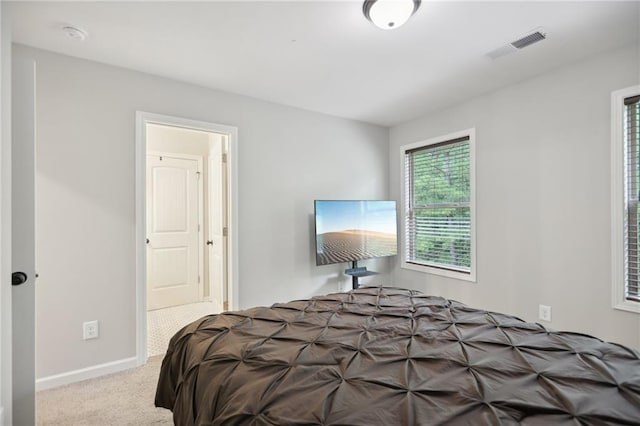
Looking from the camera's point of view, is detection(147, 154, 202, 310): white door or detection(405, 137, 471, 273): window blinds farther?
detection(147, 154, 202, 310): white door

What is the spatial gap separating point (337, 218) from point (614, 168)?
2.38 metres

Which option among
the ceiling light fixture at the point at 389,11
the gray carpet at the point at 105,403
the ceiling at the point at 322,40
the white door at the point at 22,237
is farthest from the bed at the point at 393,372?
the ceiling at the point at 322,40

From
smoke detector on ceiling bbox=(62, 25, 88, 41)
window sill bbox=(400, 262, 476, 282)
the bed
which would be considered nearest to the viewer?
the bed

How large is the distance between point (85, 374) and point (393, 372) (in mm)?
2576

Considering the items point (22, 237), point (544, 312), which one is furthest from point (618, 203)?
point (22, 237)

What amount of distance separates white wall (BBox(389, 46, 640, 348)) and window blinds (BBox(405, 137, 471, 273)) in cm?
22

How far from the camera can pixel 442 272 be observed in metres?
3.74

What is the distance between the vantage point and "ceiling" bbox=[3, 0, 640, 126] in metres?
1.94

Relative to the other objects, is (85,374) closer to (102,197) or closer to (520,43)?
(102,197)

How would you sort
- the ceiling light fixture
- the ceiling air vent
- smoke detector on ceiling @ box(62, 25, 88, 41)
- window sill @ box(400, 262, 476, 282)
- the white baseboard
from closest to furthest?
the ceiling light fixture < smoke detector on ceiling @ box(62, 25, 88, 41) < the ceiling air vent < the white baseboard < window sill @ box(400, 262, 476, 282)

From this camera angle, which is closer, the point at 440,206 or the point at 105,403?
the point at 105,403

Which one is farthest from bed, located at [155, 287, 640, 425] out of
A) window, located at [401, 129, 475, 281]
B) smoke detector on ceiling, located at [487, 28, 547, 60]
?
window, located at [401, 129, 475, 281]

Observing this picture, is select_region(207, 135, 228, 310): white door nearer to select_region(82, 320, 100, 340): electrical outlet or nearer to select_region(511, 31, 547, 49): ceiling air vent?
select_region(82, 320, 100, 340): electrical outlet

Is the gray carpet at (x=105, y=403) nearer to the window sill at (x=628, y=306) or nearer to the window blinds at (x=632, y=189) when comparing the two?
the window sill at (x=628, y=306)
